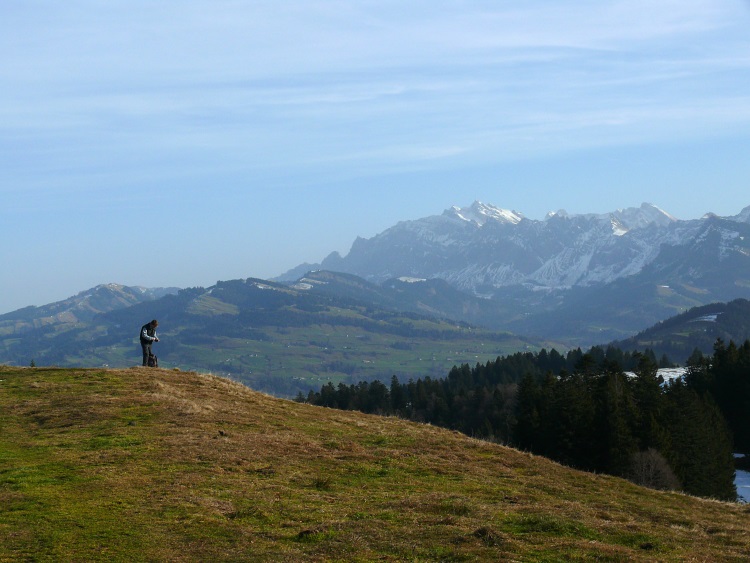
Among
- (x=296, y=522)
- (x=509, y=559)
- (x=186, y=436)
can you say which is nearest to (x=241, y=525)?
(x=296, y=522)

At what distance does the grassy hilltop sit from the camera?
19859 mm

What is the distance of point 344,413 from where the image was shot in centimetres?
4631

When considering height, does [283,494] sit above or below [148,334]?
below

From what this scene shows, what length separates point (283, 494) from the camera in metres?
25.0

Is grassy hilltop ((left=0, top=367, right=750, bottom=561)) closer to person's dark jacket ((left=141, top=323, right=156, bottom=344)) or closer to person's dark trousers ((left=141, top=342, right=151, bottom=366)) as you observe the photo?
person's dark jacket ((left=141, top=323, right=156, bottom=344))

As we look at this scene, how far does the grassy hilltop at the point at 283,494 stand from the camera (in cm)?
1986

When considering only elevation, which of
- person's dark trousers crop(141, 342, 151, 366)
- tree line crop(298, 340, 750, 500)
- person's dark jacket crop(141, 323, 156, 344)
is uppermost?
person's dark jacket crop(141, 323, 156, 344)

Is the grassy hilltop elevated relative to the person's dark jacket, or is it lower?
lower

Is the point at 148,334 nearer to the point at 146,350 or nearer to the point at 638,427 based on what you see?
the point at 146,350

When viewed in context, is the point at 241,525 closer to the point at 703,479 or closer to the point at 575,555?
the point at 575,555

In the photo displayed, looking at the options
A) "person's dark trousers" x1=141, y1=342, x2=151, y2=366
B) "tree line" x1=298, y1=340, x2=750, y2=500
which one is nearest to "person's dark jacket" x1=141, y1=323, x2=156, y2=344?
"person's dark trousers" x1=141, y1=342, x2=151, y2=366

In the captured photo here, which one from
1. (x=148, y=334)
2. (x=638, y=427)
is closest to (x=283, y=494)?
(x=148, y=334)

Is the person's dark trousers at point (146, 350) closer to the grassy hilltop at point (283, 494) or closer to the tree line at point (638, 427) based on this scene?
the grassy hilltop at point (283, 494)

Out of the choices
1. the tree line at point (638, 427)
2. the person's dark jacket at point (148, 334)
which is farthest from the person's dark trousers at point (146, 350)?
the tree line at point (638, 427)
